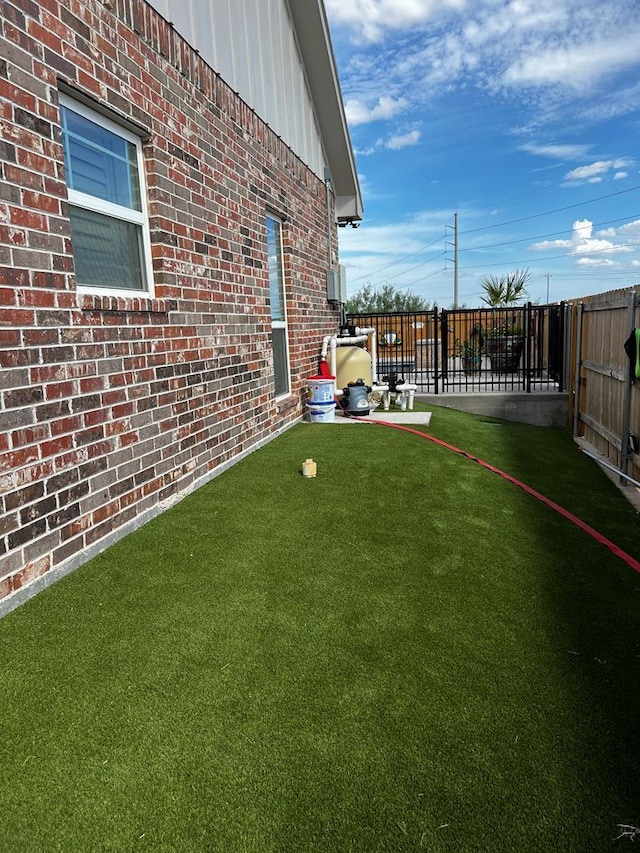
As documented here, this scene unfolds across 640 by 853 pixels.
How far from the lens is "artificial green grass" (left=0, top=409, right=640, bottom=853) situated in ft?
5.39

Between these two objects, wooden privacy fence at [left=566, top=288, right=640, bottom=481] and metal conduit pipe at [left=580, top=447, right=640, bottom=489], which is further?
wooden privacy fence at [left=566, top=288, right=640, bottom=481]

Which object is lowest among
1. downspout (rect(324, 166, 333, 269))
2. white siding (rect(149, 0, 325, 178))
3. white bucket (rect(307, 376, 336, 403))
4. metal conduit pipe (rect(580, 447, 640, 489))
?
metal conduit pipe (rect(580, 447, 640, 489))

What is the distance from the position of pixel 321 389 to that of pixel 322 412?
323 millimetres

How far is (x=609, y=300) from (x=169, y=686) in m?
5.97

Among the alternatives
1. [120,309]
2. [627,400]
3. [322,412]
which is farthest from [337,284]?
[120,309]

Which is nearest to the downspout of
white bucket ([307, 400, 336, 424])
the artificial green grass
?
white bucket ([307, 400, 336, 424])

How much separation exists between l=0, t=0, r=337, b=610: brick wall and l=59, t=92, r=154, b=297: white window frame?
0.06m

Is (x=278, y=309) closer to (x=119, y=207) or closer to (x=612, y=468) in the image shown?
(x=119, y=207)

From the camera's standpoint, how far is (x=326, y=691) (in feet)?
7.22

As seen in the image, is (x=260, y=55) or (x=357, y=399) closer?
(x=260, y=55)

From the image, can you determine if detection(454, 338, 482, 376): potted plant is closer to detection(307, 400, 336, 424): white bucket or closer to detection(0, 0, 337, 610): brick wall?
detection(307, 400, 336, 424): white bucket

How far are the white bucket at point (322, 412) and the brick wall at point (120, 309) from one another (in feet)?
4.76

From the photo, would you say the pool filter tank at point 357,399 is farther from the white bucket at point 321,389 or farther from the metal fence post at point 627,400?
the metal fence post at point 627,400

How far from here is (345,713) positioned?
2076mm
